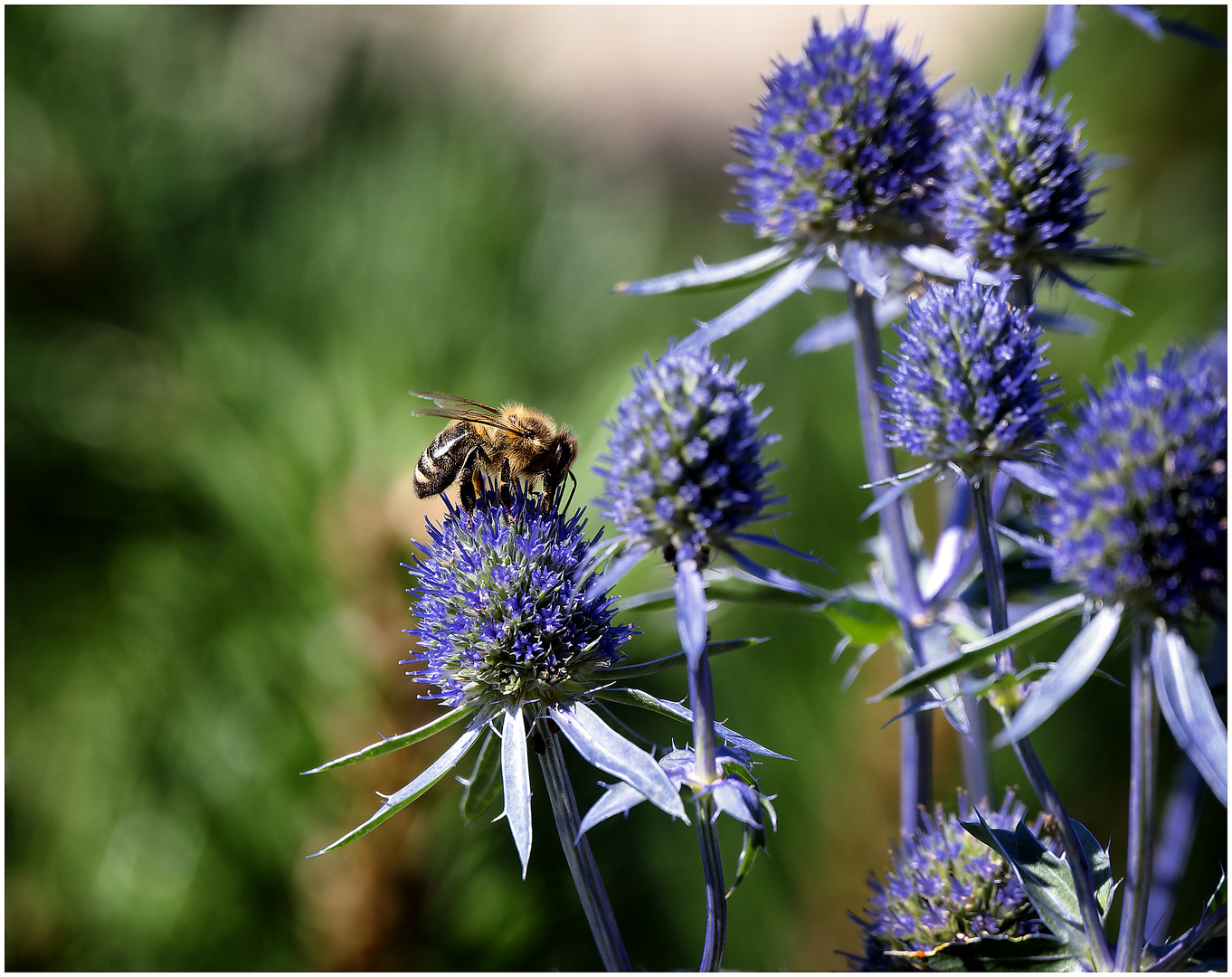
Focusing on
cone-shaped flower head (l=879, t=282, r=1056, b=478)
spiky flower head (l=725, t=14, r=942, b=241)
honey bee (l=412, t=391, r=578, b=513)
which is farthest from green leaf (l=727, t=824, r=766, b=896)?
spiky flower head (l=725, t=14, r=942, b=241)

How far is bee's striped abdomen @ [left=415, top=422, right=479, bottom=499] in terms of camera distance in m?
0.76

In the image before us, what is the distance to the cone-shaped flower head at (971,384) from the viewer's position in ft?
1.70

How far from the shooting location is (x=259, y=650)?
3.33ft

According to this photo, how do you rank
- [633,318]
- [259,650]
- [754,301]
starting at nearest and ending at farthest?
[754,301] < [259,650] < [633,318]

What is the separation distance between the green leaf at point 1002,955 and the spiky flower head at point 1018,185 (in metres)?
0.47

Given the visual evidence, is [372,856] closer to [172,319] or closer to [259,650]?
[259,650]

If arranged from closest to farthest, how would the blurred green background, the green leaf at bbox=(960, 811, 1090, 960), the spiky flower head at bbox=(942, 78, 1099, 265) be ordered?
1. the green leaf at bbox=(960, 811, 1090, 960)
2. the spiky flower head at bbox=(942, 78, 1099, 265)
3. the blurred green background

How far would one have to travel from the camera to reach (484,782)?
618 millimetres

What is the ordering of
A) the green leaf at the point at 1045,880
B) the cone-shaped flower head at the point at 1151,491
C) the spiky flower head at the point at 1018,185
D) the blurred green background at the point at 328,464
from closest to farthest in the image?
the cone-shaped flower head at the point at 1151,491 → the green leaf at the point at 1045,880 → the spiky flower head at the point at 1018,185 → the blurred green background at the point at 328,464

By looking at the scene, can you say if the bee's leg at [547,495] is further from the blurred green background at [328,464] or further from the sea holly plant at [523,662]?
the blurred green background at [328,464]

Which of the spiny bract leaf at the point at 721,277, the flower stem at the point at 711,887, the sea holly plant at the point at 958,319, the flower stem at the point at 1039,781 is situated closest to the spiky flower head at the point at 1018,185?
the sea holly plant at the point at 958,319

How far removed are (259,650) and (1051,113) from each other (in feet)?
3.08

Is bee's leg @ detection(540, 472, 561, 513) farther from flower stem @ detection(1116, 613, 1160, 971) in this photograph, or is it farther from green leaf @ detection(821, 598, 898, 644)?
flower stem @ detection(1116, 613, 1160, 971)

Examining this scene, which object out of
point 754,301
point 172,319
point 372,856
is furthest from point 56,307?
point 754,301
